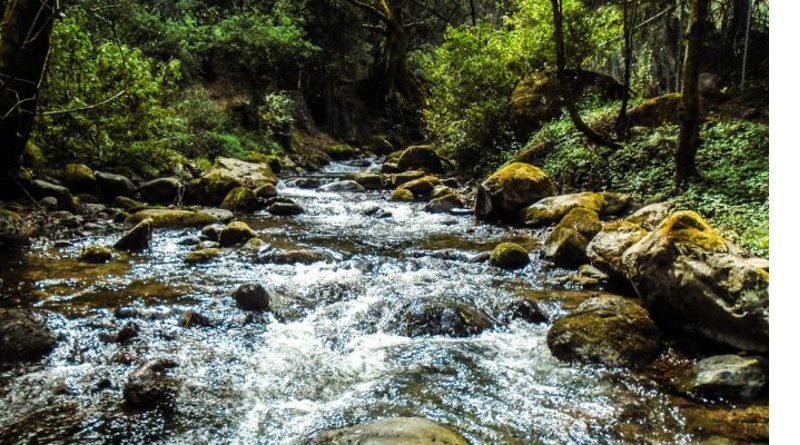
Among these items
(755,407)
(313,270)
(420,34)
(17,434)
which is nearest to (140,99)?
(313,270)

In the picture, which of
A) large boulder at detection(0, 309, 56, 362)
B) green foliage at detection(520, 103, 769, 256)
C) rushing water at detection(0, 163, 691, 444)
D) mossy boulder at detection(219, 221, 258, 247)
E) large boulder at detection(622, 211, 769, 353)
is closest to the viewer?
rushing water at detection(0, 163, 691, 444)

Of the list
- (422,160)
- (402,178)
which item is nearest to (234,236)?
(402,178)

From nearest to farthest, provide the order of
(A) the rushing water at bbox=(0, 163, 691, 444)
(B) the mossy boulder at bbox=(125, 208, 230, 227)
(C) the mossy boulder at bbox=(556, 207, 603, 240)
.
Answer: (A) the rushing water at bbox=(0, 163, 691, 444) → (C) the mossy boulder at bbox=(556, 207, 603, 240) → (B) the mossy boulder at bbox=(125, 208, 230, 227)

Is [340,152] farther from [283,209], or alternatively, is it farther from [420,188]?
[283,209]

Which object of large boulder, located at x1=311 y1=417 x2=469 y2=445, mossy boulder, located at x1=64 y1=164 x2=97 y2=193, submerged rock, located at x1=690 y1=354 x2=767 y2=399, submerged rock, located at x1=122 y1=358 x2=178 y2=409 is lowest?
submerged rock, located at x1=690 y1=354 x2=767 y2=399

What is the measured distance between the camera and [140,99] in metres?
10.6

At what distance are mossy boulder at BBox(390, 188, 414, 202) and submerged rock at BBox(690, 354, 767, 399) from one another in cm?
955

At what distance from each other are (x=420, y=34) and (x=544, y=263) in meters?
24.2

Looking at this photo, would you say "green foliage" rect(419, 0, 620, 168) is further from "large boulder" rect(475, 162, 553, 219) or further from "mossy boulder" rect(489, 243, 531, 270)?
"mossy boulder" rect(489, 243, 531, 270)

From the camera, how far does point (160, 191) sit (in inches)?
429

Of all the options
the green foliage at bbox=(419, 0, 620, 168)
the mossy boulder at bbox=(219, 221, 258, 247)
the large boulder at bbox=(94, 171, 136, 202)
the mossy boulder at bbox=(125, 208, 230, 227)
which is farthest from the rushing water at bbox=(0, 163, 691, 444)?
the green foliage at bbox=(419, 0, 620, 168)

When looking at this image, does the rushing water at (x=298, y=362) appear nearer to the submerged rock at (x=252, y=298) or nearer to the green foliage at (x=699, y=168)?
the submerged rock at (x=252, y=298)

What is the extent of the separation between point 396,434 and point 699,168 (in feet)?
24.8

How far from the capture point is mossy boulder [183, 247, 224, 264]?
22.5 ft
